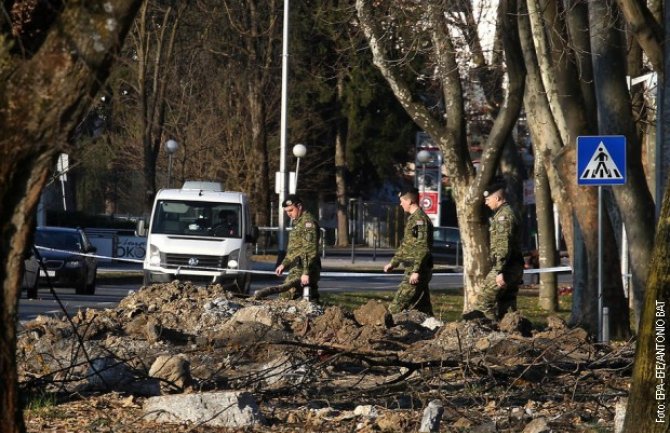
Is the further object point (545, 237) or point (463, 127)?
point (545, 237)

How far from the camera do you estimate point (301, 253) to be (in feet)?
55.4

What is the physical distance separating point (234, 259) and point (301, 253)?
8678mm

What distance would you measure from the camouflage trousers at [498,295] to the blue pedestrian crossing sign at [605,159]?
2122 millimetres

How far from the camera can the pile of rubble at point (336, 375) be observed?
9.04 metres

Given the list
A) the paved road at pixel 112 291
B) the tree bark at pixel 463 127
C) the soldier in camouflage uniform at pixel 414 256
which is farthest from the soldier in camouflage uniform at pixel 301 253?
the tree bark at pixel 463 127

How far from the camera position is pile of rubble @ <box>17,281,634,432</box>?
9.04 metres

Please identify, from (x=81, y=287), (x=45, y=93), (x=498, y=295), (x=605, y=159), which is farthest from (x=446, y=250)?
(x=45, y=93)

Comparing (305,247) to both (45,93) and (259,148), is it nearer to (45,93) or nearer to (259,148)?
(45,93)

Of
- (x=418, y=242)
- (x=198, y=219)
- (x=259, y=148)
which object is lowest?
(x=418, y=242)

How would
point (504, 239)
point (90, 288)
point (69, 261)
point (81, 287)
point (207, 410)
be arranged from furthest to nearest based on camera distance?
point (90, 288) < point (81, 287) < point (69, 261) < point (504, 239) < point (207, 410)

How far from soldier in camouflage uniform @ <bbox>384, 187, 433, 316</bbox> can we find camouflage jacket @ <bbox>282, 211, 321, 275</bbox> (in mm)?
1074

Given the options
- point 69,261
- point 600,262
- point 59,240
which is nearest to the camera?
point 600,262

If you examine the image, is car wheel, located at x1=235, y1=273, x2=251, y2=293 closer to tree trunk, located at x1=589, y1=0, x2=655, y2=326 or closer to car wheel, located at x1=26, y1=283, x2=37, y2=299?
car wheel, located at x1=26, y1=283, x2=37, y2=299

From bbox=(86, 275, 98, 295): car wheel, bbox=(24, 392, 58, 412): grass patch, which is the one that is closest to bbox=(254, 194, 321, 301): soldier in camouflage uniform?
bbox=(24, 392, 58, 412): grass patch
